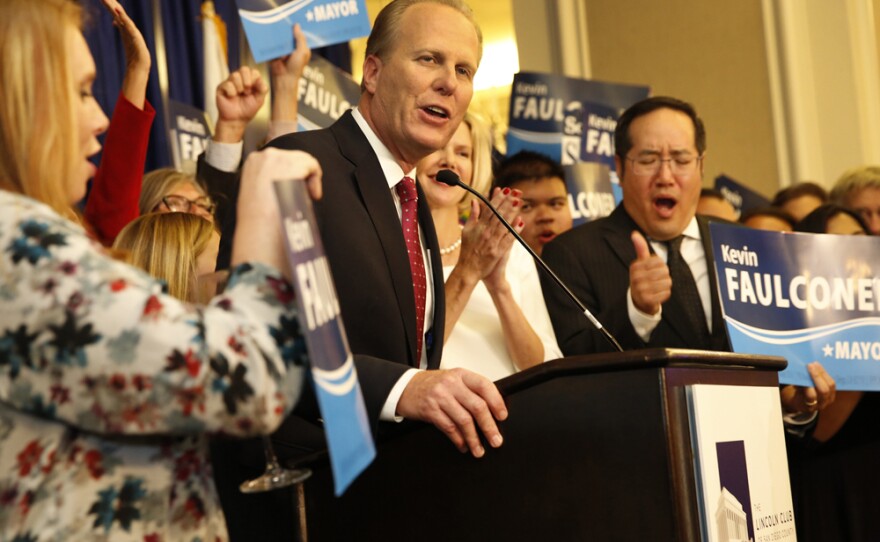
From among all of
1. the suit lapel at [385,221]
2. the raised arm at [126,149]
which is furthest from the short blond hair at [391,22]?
the raised arm at [126,149]

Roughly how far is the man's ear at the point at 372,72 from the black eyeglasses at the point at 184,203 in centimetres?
96

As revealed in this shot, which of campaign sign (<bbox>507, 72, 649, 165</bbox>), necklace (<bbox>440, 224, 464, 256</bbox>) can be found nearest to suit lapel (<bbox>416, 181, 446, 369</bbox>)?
necklace (<bbox>440, 224, 464, 256</bbox>)

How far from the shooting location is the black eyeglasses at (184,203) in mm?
3350

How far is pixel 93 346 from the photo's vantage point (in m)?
1.21

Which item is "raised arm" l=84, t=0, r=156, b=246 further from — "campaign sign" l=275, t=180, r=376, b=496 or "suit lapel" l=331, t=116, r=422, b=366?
"campaign sign" l=275, t=180, r=376, b=496

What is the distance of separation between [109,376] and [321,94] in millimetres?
3069

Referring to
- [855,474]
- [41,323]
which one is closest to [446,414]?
[41,323]

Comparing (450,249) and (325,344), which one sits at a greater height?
(450,249)

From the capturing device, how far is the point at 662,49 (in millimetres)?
7262

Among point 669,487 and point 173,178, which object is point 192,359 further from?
point 173,178

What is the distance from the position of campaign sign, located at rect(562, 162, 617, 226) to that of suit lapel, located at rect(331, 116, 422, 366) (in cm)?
210

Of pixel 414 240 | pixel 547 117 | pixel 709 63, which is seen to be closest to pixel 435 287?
pixel 414 240

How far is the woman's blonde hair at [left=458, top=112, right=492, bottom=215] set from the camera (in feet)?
11.9

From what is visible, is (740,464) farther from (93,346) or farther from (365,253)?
(93,346)
